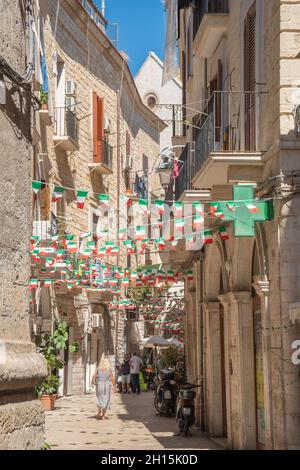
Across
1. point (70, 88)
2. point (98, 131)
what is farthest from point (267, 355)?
point (98, 131)

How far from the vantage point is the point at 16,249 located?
5.09m

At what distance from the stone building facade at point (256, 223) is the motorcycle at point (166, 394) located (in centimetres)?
350

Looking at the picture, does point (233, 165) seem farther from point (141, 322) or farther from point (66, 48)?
point (141, 322)

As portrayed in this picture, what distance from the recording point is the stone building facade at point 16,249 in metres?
4.67

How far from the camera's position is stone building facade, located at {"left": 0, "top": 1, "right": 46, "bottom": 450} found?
15.3 ft

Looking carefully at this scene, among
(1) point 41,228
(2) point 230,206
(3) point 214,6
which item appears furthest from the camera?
(1) point 41,228

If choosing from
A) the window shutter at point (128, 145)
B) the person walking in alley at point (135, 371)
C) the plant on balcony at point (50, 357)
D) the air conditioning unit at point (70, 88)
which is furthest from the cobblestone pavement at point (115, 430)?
the window shutter at point (128, 145)

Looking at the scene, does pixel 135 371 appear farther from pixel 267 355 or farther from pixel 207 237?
pixel 267 355

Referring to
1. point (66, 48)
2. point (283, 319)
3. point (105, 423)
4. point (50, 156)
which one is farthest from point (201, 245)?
point (66, 48)

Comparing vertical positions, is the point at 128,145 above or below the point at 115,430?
above

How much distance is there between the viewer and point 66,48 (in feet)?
94.6

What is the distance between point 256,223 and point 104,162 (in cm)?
2063

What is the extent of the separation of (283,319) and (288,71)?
307cm

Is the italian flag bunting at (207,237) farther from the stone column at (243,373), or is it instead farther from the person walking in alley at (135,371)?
the person walking in alley at (135,371)
